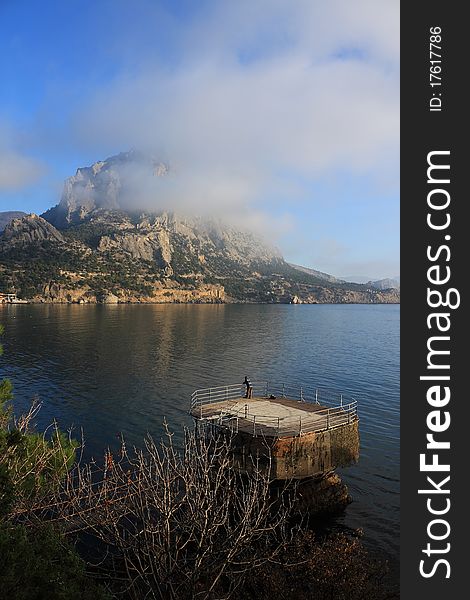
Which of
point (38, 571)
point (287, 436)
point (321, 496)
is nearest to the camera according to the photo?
point (38, 571)

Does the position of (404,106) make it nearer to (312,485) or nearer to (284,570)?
(284,570)

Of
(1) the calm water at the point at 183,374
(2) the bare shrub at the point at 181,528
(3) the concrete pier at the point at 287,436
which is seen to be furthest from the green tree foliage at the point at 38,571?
(1) the calm water at the point at 183,374

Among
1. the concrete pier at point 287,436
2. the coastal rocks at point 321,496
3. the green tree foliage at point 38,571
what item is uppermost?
the green tree foliage at point 38,571

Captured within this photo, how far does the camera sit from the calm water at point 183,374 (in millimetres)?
30672

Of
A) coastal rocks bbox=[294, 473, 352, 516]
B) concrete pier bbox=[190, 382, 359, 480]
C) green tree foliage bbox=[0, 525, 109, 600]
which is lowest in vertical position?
coastal rocks bbox=[294, 473, 352, 516]

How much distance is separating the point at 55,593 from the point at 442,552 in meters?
7.81

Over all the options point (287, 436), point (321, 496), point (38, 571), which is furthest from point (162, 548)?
point (321, 496)

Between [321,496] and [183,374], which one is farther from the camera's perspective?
[183,374]

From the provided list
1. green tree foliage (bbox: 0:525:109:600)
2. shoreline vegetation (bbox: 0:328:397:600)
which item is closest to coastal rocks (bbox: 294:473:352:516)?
shoreline vegetation (bbox: 0:328:397:600)

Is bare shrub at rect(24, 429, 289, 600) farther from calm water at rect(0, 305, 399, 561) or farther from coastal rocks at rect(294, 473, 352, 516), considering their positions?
calm water at rect(0, 305, 399, 561)

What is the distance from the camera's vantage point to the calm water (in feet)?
101

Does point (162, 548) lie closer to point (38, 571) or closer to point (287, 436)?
point (38, 571)

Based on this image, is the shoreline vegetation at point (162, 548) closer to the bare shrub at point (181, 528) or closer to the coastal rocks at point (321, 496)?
the bare shrub at point (181, 528)

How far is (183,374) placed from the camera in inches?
2336
